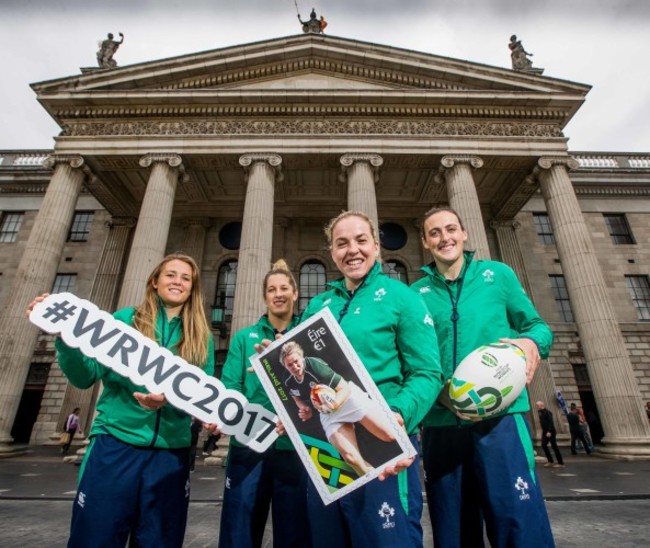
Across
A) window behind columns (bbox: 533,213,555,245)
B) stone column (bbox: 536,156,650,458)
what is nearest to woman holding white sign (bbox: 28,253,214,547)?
stone column (bbox: 536,156,650,458)

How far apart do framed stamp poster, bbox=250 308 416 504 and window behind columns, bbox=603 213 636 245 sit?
24394 millimetres

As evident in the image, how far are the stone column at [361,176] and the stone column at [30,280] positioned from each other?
10926 mm

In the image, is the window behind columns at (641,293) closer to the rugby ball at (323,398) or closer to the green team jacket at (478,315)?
the green team jacket at (478,315)

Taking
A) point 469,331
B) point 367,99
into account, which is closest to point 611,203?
point 367,99

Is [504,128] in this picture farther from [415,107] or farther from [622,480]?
[622,480]

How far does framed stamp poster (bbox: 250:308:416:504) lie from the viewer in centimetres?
158

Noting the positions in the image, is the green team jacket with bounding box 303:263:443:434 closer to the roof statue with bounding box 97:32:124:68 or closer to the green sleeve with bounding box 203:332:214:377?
the green sleeve with bounding box 203:332:214:377

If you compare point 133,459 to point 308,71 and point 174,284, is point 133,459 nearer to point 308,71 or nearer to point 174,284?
point 174,284

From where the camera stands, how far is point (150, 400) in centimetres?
231

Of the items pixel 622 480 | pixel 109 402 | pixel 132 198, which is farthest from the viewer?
pixel 132 198

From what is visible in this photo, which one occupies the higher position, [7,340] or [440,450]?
[7,340]

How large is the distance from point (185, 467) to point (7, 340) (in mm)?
14374

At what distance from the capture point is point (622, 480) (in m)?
7.85

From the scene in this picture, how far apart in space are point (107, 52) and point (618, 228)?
93.4 ft
